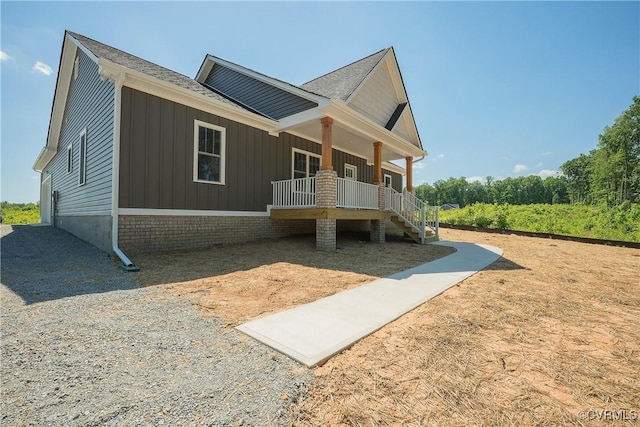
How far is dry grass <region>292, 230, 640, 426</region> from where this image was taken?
190cm

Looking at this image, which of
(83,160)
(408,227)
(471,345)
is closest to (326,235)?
(408,227)

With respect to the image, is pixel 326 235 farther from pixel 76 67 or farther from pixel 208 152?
pixel 76 67

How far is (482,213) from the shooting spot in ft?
62.5

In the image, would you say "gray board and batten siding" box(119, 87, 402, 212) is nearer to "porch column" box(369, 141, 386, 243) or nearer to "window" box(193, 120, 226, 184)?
"window" box(193, 120, 226, 184)

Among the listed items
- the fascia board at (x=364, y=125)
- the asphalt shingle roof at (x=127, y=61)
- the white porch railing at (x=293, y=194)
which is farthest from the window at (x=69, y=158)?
the fascia board at (x=364, y=125)

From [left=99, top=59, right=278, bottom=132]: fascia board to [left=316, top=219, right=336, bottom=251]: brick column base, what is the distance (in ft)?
13.2

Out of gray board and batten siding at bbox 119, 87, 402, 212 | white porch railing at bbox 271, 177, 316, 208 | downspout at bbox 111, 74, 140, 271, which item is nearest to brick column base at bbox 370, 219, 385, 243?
white porch railing at bbox 271, 177, 316, 208

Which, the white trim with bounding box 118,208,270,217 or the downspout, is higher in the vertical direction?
the downspout

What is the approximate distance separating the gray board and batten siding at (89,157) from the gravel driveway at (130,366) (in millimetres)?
3824

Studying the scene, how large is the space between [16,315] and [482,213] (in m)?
21.5

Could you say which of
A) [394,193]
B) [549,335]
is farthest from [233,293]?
[394,193]

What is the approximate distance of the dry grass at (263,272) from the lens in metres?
4.11

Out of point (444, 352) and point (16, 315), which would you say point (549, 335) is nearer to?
point (444, 352)

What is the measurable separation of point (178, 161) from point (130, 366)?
6406 millimetres
